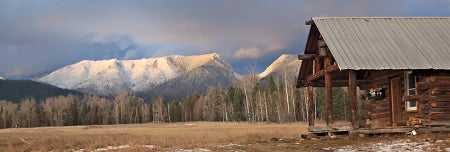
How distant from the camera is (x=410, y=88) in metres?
21.9

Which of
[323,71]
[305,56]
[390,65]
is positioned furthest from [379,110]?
[390,65]

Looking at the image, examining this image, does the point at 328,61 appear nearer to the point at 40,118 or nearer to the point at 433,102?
the point at 433,102

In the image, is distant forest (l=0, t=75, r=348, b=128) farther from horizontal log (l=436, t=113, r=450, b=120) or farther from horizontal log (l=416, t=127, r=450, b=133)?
horizontal log (l=416, t=127, r=450, b=133)

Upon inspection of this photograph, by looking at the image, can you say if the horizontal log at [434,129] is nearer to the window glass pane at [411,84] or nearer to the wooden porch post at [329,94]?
the window glass pane at [411,84]

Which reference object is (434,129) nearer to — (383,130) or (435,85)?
(435,85)

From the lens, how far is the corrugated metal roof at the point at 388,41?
20.1 m

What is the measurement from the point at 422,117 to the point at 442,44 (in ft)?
11.9

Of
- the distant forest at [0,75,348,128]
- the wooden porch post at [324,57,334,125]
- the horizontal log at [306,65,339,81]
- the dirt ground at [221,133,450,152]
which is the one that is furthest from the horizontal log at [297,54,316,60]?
the distant forest at [0,75,348,128]

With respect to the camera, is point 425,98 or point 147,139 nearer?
point 425,98

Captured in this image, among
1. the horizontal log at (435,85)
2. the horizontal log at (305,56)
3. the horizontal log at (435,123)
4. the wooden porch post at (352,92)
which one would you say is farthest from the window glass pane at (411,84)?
the horizontal log at (305,56)

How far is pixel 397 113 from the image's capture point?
75.6 ft

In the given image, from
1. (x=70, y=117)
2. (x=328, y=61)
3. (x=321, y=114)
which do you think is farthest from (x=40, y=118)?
(x=328, y=61)

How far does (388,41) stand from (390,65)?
8.12ft

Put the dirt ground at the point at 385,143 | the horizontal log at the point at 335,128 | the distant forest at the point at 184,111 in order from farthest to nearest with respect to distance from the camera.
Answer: the distant forest at the point at 184,111 < the horizontal log at the point at 335,128 < the dirt ground at the point at 385,143
